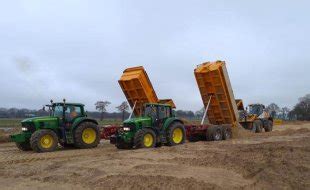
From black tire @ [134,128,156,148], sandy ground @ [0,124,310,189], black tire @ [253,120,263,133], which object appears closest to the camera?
sandy ground @ [0,124,310,189]

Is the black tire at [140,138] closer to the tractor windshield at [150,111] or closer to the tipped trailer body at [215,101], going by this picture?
the tractor windshield at [150,111]

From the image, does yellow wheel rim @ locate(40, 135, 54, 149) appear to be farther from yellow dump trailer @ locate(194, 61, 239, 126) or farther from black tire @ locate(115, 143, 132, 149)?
yellow dump trailer @ locate(194, 61, 239, 126)

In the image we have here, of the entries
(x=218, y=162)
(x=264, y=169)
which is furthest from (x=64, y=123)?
(x=264, y=169)

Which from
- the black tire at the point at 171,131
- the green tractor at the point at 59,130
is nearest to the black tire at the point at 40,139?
the green tractor at the point at 59,130

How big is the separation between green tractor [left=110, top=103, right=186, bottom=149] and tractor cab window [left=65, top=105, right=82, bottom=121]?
175 cm

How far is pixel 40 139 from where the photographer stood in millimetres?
16047

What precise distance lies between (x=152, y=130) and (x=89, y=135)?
267 centimetres

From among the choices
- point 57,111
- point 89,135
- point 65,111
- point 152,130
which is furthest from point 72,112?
point 152,130

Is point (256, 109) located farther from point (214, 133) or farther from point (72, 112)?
point (72, 112)

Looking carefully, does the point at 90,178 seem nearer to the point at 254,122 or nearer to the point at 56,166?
the point at 56,166

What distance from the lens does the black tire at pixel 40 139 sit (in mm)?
15805

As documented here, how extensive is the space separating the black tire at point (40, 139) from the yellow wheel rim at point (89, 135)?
1389 millimetres

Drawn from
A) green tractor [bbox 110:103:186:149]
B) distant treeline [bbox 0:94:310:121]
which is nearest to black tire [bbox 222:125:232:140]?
green tractor [bbox 110:103:186:149]

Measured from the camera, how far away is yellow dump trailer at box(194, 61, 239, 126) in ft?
66.4
